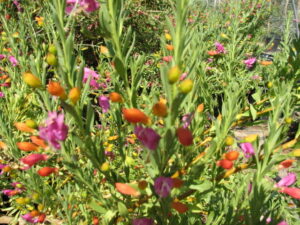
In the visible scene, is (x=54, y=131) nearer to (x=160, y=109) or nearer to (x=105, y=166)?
(x=105, y=166)

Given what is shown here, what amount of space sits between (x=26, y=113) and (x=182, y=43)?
5.07 ft

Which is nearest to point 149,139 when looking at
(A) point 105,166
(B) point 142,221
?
(A) point 105,166

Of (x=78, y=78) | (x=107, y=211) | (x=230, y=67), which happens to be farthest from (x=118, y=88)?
(x=230, y=67)

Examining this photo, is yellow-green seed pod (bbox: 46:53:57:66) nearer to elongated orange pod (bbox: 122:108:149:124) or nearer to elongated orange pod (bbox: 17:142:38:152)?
elongated orange pod (bbox: 122:108:149:124)

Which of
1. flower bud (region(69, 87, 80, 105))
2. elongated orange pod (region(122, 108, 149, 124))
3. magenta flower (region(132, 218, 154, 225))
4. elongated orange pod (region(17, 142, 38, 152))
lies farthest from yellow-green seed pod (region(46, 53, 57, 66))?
magenta flower (region(132, 218, 154, 225))

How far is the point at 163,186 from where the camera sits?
1.68ft

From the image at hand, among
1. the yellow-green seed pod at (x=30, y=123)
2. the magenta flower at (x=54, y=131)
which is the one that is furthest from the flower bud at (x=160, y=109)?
the yellow-green seed pod at (x=30, y=123)

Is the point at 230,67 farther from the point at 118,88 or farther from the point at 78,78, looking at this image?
the point at 78,78

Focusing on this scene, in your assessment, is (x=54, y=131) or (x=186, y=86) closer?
(x=186, y=86)

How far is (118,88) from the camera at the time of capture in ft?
2.10

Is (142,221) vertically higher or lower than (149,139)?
lower

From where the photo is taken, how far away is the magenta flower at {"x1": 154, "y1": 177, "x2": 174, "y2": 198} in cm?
51

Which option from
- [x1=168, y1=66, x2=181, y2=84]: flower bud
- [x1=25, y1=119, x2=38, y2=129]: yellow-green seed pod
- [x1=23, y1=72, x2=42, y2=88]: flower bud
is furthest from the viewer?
[x1=25, y1=119, x2=38, y2=129]: yellow-green seed pod

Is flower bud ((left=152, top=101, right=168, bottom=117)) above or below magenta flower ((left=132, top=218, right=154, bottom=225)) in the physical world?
above
